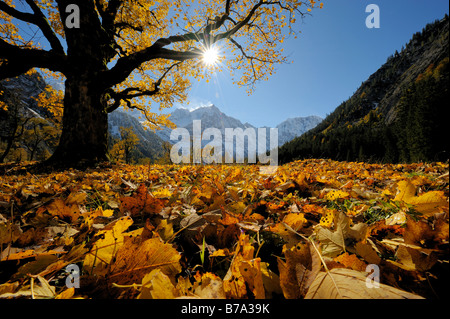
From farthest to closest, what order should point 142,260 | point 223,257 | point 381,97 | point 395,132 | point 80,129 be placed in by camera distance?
point 381,97 < point 395,132 < point 80,129 < point 223,257 < point 142,260

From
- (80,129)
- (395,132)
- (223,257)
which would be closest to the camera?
(223,257)

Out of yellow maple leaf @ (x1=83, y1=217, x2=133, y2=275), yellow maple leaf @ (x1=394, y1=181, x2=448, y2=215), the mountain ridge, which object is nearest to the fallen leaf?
yellow maple leaf @ (x1=83, y1=217, x2=133, y2=275)

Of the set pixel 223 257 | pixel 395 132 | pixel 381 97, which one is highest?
pixel 381 97

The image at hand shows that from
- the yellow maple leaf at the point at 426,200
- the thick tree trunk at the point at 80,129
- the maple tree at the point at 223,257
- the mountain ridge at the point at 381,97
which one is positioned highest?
the mountain ridge at the point at 381,97

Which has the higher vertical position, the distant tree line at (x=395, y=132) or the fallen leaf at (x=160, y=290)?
the distant tree line at (x=395, y=132)

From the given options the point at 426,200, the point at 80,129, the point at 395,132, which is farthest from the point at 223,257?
the point at 395,132

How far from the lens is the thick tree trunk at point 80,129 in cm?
510

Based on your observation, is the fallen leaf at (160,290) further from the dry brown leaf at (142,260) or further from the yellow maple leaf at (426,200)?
the yellow maple leaf at (426,200)

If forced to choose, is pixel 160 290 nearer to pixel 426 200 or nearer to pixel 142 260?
pixel 142 260

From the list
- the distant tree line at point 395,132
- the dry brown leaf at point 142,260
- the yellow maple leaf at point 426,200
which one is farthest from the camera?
the distant tree line at point 395,132

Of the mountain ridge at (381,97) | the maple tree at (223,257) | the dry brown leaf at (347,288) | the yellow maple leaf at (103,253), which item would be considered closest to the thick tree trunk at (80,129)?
the maple tree at (223,257)

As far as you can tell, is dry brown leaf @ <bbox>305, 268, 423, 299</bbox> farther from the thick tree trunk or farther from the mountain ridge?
the mountain ridge

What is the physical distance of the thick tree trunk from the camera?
510 centimetres

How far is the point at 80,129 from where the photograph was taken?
524cm
